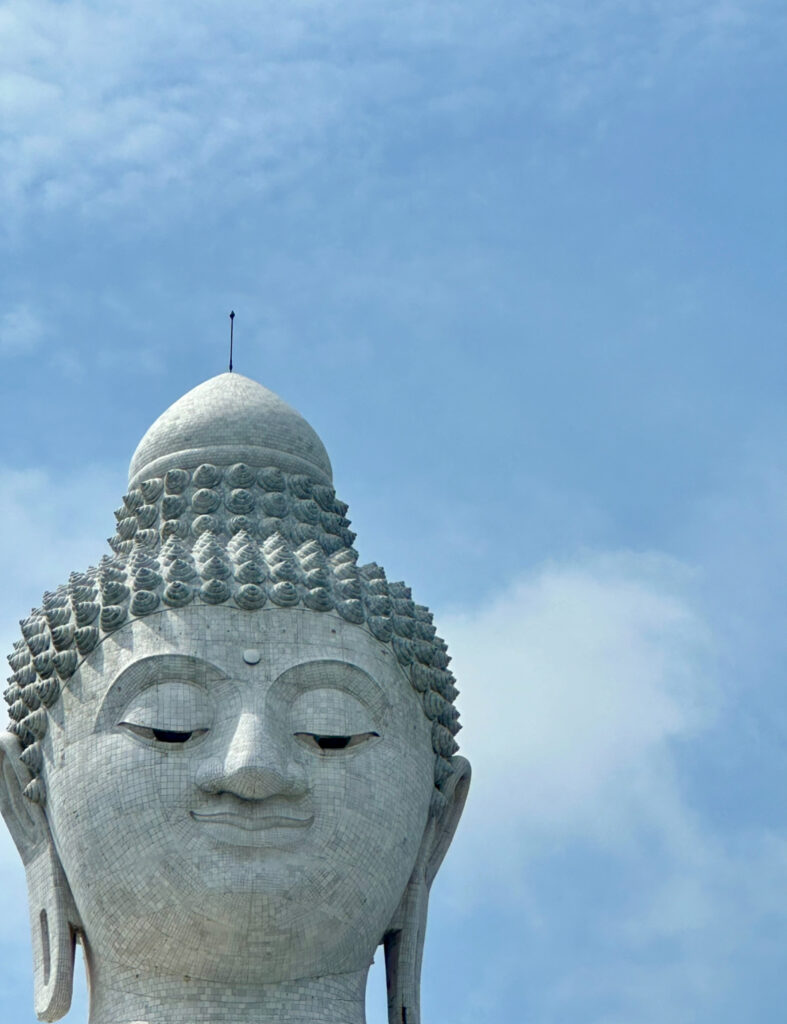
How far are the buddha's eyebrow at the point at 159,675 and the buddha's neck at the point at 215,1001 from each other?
241cm

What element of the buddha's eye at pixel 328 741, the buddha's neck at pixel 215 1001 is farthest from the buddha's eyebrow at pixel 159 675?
the buddha's neck at pixel 215 1001

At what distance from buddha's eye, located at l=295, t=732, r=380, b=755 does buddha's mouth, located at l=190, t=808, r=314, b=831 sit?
737mm

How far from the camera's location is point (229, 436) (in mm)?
22672

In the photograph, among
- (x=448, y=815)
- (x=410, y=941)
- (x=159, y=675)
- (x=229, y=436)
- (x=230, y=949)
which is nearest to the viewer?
(x=230, y=949)

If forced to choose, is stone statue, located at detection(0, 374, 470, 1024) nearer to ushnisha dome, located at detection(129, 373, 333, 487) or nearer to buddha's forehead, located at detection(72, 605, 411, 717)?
buddha's forehead, located at detection(72, 605, 411, 717)

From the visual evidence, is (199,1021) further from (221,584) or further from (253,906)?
(221,584)

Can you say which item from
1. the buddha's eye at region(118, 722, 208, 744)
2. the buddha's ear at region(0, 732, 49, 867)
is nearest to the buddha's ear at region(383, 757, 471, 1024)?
the buddha's eye at region(118, 722, 208, 744)

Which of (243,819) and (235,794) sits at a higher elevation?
(235,794)

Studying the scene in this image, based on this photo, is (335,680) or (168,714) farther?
(335,680)

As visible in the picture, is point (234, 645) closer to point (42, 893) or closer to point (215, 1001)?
point (42, 893)

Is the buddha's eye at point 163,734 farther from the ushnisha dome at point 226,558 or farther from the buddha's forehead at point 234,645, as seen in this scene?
the ushnisha dome at point 226,558

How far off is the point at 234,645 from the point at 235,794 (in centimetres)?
154

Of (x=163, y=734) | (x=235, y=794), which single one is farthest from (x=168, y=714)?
(x=235, y=794)

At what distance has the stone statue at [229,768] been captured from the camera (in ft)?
65.3
